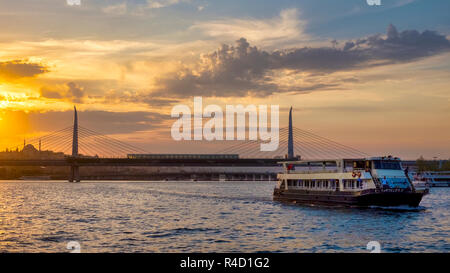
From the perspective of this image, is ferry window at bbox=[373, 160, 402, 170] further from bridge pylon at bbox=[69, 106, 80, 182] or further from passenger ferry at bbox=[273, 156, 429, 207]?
bridge pylon at bbox=[69, 106, 80, 182]

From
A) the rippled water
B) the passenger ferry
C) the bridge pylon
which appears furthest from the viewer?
the bridge pylon

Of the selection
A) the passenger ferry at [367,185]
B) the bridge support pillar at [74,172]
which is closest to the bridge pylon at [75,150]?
the bridge support pillar at [74,172]

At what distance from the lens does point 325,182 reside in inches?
2544

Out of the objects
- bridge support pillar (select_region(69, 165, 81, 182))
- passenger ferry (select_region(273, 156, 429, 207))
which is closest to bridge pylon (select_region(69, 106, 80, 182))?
bridge support pillar (select_region(69, 165, 81, 182))

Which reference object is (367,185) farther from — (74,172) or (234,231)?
(74,172)

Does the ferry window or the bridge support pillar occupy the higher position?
the ferry window

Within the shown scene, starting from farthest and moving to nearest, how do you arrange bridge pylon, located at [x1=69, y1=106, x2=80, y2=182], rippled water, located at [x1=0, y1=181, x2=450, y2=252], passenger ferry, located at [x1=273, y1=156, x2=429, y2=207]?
1. bridge pylon, located at [x1=69, y1=106, x2=80, y2=182]
2. passenger ferry, located at [x1=273, y1=156, x2=429, y2=207]
3. rippled water, located at [x1=0, y1=181, x2=450, y2=252]

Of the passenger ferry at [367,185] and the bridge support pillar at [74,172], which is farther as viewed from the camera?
the bridge support pillar at [74,172]

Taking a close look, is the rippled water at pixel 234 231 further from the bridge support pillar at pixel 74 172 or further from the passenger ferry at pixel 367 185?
the bridge support pillar at pixel 74 172

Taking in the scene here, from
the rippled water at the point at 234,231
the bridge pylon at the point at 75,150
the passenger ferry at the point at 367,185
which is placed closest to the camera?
the rippled water at the point at 234,231
